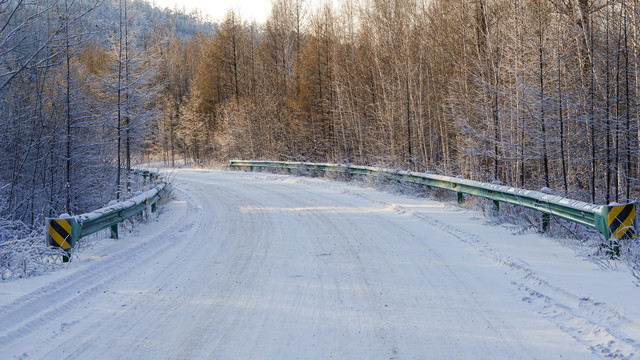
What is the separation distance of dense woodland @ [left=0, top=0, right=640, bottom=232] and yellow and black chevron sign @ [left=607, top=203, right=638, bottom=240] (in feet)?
9.93

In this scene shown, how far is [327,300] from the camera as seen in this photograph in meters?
5.45

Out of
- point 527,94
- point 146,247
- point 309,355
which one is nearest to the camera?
point 309,355

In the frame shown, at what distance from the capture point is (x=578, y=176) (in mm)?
13320

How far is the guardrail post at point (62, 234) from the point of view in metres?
7.03

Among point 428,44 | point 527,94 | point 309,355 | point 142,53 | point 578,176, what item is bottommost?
point 309,355

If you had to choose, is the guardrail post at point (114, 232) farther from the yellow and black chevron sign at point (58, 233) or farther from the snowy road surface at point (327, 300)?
the yellow and black chevron sign at point (58, 233)

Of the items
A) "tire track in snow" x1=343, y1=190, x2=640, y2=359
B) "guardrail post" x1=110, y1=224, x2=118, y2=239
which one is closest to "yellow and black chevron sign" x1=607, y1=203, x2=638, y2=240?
"tire track in snow" x1=343, y1=190, x2=640, y2=359

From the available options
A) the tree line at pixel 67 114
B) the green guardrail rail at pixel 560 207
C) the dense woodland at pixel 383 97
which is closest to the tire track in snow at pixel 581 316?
the green guardrail rail at pixel 560 207

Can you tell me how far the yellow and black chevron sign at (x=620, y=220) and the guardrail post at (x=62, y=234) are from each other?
25.1 ft

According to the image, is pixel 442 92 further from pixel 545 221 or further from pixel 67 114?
pixel 67 114

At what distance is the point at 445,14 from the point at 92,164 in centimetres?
1716

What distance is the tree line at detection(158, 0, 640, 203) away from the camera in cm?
1052

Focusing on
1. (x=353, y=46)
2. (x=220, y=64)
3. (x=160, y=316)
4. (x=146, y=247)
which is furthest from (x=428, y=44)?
(x=220, y=64)

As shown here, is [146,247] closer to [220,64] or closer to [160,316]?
[160,316]
